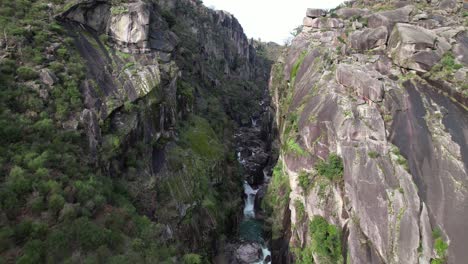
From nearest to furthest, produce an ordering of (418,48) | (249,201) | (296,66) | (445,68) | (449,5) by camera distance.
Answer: (445,68) → (418,48) → (449,5) → (296,66) → (249,201)

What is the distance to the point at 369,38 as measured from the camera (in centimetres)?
3206

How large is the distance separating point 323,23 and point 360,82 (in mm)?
19815

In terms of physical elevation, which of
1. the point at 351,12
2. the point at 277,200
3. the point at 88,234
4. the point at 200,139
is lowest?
the point at 277,200

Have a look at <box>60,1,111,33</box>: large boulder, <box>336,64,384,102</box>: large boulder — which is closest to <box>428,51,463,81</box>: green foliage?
<box>336,64,384,102</box>: large boulder

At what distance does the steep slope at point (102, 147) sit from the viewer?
52.1 ft

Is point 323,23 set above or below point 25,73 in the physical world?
above

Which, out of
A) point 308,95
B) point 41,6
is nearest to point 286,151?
point 308,95

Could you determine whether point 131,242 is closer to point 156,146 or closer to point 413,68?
point 156,146

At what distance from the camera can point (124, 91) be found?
26.8 meters

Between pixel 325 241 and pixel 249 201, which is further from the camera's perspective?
pixel 249 201

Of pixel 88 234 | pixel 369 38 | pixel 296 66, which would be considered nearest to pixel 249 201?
pixel 296 66

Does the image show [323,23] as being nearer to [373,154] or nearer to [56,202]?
[373,154]

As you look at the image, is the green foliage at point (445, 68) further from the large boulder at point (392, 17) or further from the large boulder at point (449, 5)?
the large boulder at point (449, 5)

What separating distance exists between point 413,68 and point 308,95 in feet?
34.1
